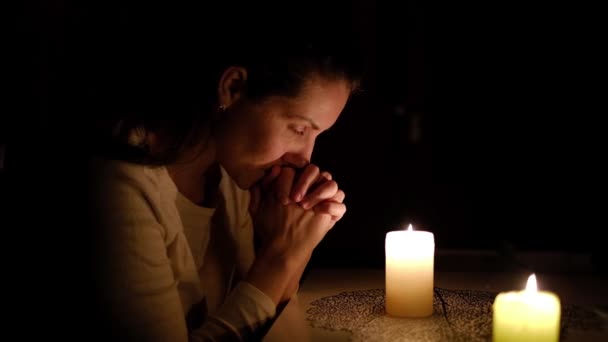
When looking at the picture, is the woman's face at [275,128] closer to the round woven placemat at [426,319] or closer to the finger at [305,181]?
the finger at [305,181]

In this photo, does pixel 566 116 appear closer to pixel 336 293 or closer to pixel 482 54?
pixel 482 54

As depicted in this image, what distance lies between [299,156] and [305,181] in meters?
0.07

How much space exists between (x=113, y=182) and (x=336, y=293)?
538 millimetres

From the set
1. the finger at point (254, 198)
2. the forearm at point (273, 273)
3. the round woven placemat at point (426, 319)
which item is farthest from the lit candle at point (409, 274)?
the finger at point (254, 198)

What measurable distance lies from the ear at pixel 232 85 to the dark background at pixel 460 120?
2.94ft

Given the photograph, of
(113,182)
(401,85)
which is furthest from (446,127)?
(113,182)

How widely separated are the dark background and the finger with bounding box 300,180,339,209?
61 cm

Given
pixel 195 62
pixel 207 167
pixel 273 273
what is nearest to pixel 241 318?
pixel 273 273

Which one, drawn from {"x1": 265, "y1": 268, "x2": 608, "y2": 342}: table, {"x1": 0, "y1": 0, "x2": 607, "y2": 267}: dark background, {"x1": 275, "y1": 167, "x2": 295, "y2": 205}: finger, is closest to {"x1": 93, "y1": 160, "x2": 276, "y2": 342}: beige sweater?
{"x1": 265, "y1": 268, "x2": 608, "y2": 342}: table

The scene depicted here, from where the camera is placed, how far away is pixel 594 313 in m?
1.18

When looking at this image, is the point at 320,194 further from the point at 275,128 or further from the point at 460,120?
the point at 460,120

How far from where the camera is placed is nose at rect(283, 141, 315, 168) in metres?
1.45

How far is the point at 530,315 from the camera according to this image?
34.6 inches

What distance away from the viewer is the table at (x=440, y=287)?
3.49 ft
